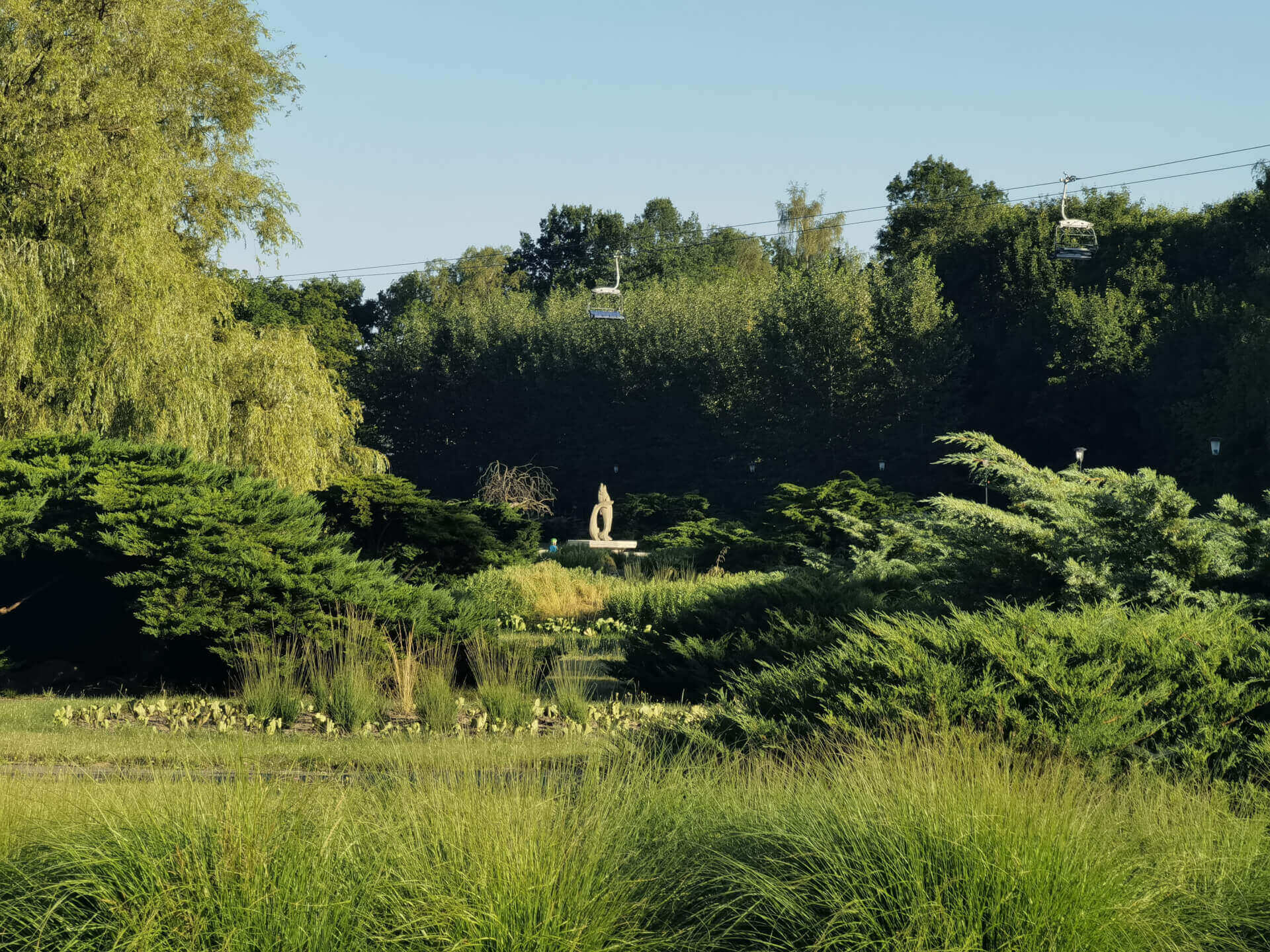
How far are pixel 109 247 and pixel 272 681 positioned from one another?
10.3 meters

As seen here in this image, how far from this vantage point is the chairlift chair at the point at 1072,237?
2561 cm

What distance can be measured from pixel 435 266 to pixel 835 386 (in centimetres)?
3276

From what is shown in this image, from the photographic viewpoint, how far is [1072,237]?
35.9 meters

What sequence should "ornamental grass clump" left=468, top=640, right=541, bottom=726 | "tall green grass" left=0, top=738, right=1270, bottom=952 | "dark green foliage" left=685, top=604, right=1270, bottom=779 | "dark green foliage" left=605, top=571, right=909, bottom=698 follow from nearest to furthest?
1. "tall green grass" left=0, top=738, right=1270, bottom=952
2. "dark green foliage" left=685, top=604, right=1270, bottom=779
3. "ornamental grass clump" left=468, top=640, right=541, bottom=726
4. "dark green foliage" left=605, top=571, right=909, bottom=698

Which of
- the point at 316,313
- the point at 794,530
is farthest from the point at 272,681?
the point at 316,313

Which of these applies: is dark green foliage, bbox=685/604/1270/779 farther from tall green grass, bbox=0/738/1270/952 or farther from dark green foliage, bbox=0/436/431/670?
dark green foliage, bbox=0/436/431/670

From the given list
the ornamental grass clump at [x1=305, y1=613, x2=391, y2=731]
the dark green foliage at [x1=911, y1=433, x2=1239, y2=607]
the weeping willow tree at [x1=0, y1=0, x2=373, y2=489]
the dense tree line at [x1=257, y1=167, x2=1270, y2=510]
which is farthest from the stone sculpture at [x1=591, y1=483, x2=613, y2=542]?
the dark green foliage at [x1=911, y1=433, x2=1239, y2=607]

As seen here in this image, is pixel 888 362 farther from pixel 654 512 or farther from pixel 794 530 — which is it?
pixel 794 530

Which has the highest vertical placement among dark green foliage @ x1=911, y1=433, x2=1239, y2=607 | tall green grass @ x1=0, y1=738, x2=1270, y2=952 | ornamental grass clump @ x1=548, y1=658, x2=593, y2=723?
dark green foliage @ x1=911, y1=433, x2=1239, y2=607

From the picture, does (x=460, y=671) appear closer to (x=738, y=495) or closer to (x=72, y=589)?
(x=72, y=589)

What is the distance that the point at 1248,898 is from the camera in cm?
371

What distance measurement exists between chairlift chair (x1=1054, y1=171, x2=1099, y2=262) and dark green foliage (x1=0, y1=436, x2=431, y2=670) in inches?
740

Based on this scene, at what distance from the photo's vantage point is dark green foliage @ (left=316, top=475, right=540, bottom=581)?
1566 cm

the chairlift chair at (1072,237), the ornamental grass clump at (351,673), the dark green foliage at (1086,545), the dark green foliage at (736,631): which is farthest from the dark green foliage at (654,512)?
the dark green foliage at (1086,545)
